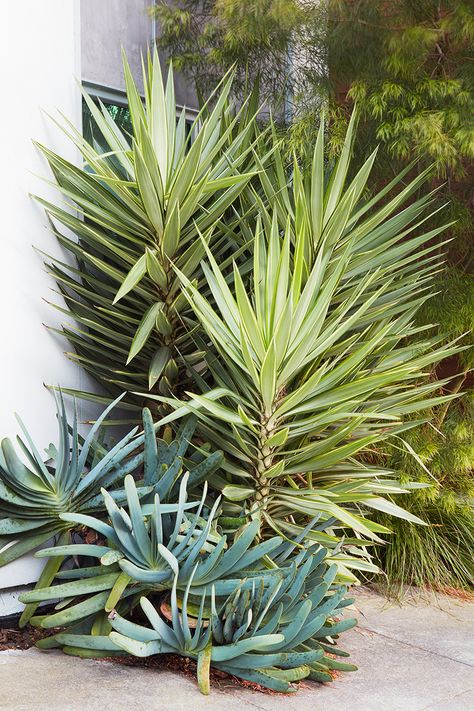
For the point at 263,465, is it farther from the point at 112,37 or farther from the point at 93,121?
the point at 112,37

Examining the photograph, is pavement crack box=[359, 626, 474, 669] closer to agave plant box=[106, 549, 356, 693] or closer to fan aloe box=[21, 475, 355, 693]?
fan aloe box=[21, 475, 355, 693]

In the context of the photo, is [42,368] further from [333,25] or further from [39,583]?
[333,25]

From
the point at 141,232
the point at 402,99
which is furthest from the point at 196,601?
the point at 402,99

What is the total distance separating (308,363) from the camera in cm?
448

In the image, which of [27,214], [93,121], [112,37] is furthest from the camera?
[112,37]

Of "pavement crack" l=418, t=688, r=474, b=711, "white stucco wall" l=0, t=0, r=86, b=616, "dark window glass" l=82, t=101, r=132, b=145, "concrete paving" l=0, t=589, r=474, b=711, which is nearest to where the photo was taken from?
"concrete paving" l=0, t=589, r=474, b=711

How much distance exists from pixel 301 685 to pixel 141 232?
2.49 meters

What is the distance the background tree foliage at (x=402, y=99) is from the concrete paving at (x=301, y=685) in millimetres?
899

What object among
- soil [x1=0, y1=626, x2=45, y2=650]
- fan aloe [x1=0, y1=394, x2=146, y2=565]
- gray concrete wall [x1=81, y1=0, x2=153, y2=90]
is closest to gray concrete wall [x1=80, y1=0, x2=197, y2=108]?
gray concrete wall [x1=81, y1=0, x2=153, y2=90]

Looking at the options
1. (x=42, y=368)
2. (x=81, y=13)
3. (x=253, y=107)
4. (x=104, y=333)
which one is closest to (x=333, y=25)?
(x=253, y=107)

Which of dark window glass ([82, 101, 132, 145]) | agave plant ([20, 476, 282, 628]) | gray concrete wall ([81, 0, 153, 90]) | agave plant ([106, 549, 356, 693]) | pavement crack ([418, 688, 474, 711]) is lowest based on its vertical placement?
pavement crack ([418, 688, 474, 711])

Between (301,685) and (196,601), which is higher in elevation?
(196,601)

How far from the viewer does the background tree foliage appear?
459 cm

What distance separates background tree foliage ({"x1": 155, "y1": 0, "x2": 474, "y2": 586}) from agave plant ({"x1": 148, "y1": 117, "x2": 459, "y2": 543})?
12.8 inches
